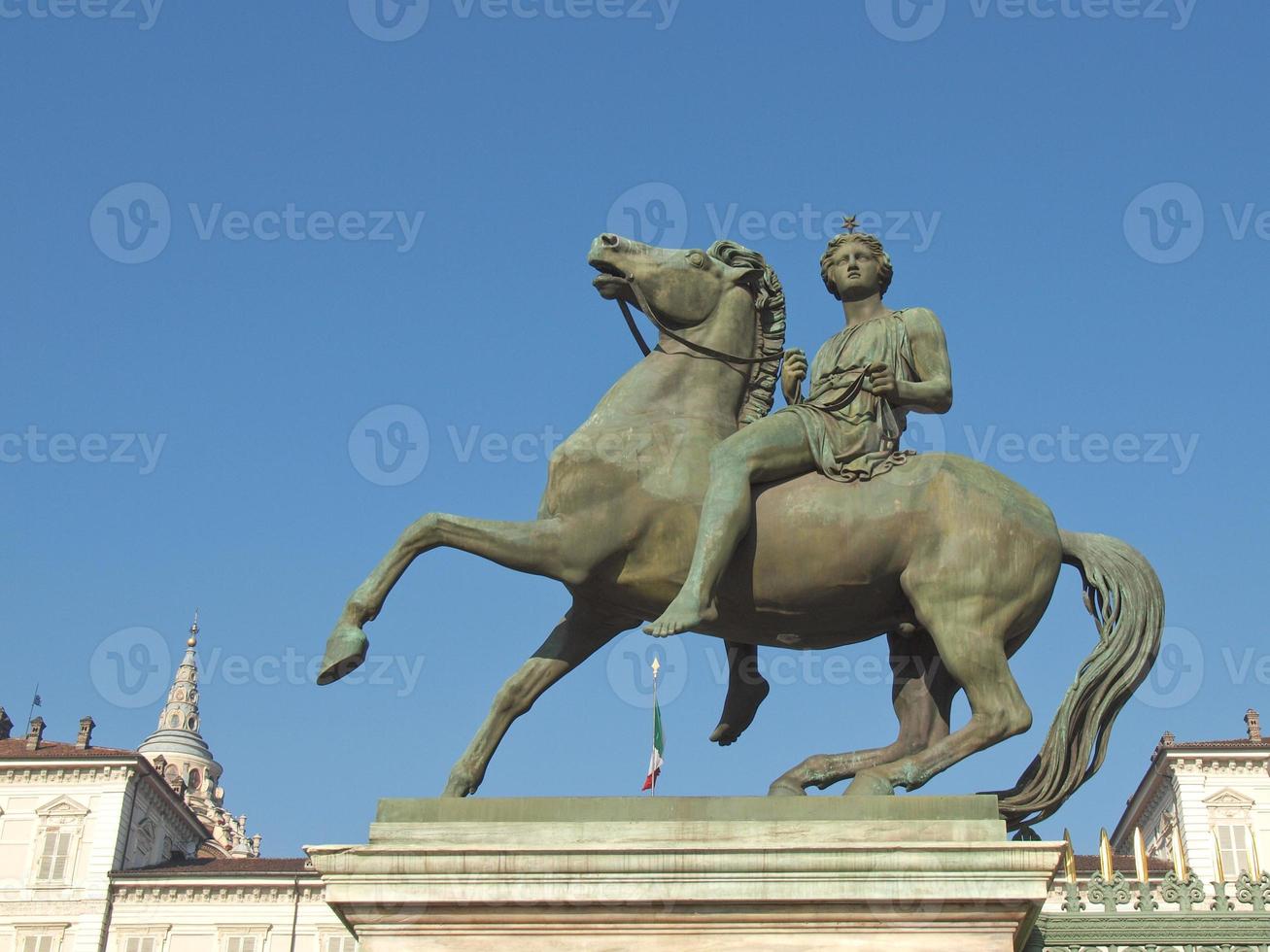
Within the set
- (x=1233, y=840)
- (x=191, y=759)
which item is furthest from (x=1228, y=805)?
(x=191, y=759)

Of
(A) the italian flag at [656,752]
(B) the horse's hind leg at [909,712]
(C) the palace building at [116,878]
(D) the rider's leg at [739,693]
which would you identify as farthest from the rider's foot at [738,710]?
(C) the palace building at [116,878]

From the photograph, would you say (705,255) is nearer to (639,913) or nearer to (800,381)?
(800,381)

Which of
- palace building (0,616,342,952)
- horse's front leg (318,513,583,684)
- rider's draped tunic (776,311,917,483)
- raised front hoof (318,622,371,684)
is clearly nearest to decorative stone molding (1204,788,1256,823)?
palace building (0,616,342,952)

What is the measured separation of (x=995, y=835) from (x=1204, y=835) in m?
47.9

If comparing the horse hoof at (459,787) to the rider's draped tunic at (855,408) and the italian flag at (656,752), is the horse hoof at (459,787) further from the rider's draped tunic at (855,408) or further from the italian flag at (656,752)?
the italian flag at (656,752)

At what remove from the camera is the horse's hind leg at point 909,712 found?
7.59 metres

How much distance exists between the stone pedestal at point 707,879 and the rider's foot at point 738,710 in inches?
60.0

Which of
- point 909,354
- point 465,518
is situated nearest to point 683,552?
point 465,518

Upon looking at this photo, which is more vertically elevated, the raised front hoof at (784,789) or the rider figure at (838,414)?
the rider figure at (838,414)

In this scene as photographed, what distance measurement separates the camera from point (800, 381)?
8.52 meters

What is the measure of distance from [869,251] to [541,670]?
318 centimetres

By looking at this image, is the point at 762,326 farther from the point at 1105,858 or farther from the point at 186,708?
the point at 186,708

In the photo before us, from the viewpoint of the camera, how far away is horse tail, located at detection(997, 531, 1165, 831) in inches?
295

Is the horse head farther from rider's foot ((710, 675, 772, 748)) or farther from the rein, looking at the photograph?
rider's foot ((710, 675, 772, 748))
